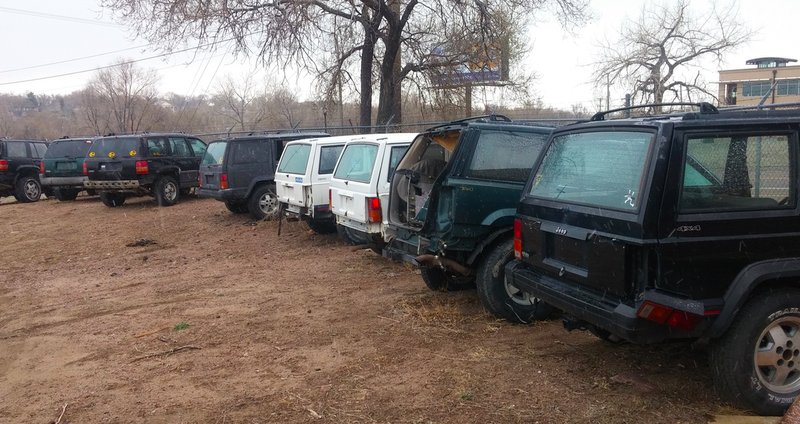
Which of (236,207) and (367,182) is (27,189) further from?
(367,182)

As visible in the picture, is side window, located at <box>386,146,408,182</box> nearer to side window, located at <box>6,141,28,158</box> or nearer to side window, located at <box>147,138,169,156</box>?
side window, located at <box>147,138,169,156</box>

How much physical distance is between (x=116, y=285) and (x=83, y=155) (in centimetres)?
1135

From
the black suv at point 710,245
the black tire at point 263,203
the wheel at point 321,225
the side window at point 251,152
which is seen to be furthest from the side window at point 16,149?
the black suv at point 710,245

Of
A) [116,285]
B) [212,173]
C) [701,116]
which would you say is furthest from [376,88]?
[701,116]

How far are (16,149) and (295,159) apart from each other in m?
12.7

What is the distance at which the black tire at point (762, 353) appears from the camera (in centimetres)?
366

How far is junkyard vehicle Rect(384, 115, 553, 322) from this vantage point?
5.90 m

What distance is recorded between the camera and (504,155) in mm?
6305

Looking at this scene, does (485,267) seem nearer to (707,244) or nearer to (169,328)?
(707,244)

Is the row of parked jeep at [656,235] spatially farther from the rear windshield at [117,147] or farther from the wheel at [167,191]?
the rear windshield at [117,147]

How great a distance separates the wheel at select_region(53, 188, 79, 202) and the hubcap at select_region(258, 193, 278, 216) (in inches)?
357

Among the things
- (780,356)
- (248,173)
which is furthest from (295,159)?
(780,356)

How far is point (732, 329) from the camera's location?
3.67 metres

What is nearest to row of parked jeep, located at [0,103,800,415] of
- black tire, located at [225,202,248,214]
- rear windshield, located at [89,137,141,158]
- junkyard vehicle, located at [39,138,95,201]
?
black tire, located at [225,202,248,214]
